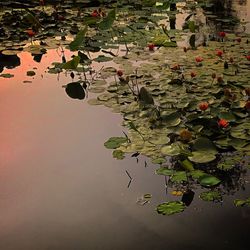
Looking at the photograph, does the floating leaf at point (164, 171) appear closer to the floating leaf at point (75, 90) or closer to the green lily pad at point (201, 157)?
the green lily pad at point (201, 157)

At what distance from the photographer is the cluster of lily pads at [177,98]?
2.52 m

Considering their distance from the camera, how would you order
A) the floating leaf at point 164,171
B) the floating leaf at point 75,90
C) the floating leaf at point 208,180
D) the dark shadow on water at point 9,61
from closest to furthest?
the floating leaf at point 208,180
the floating leaf at point 164,171
the floating leaf at point 75,90
the dark shadow on water at point 9,61

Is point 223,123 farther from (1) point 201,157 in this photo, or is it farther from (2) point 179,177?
(2) point 179,177

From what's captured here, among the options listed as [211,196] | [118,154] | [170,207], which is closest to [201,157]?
[211,196]

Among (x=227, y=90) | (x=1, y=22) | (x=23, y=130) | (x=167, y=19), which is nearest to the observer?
(x=23, y=130)

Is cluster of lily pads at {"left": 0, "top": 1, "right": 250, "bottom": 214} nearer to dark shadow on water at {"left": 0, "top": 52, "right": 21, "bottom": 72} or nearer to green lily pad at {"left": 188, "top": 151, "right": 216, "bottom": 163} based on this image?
green lily pad at {"left": 188, "top": 151, "right": 216, "bottom": 163}

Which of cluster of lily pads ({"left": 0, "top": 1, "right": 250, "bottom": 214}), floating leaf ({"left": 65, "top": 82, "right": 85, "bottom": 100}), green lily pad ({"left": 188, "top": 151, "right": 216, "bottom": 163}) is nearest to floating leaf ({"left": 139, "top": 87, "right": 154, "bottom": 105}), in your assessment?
cluster of lily pads ({"left": 0, "top": 1, "right": 250, "bottom": 214})

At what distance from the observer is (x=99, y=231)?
212 cm

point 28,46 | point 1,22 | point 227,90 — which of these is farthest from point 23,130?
point 1,22

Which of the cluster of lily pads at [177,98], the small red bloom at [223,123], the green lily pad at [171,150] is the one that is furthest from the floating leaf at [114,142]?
the small red bloom at [223,123]

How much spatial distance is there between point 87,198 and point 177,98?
144cm

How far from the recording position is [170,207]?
2252 millimetres

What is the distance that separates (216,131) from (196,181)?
58 centimetres

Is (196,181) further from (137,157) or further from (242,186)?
(137,157)
